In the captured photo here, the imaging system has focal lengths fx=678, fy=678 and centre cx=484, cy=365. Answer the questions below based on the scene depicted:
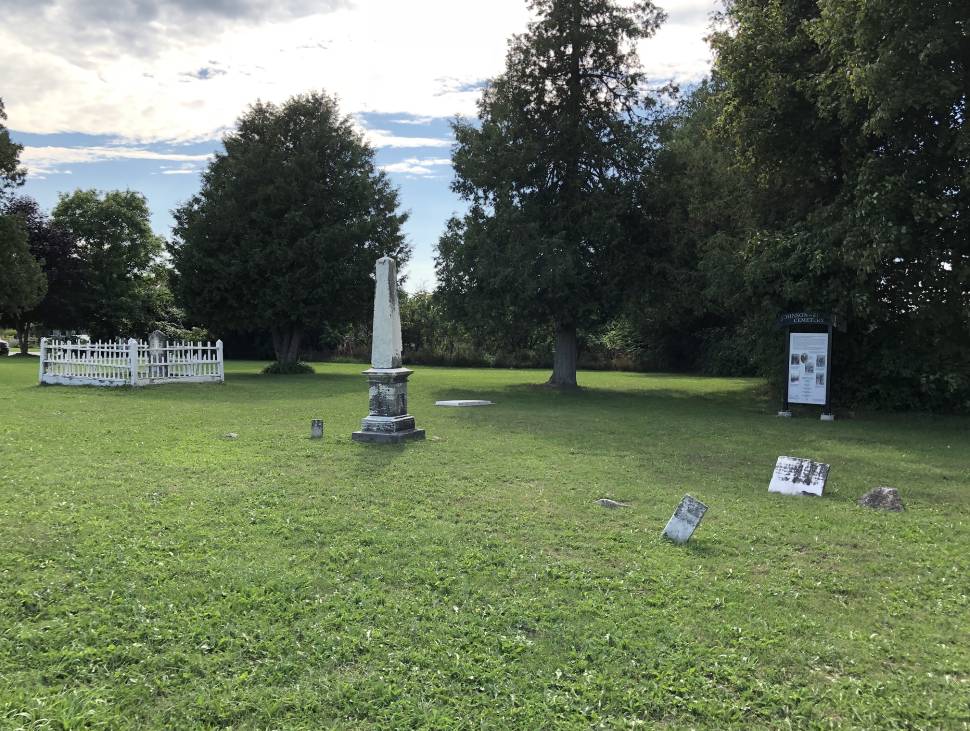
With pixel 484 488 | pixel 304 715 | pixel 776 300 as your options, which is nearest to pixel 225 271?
pixel 776 300

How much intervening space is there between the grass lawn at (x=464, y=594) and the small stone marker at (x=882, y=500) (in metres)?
0.24

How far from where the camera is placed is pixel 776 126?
46.3ft

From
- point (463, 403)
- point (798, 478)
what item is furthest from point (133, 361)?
point (798, 478)

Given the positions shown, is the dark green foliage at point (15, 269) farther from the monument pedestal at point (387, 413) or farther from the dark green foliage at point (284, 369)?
the monument pedestal at point (387, 413)

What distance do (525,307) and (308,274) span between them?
10.8m

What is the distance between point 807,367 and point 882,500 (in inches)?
334

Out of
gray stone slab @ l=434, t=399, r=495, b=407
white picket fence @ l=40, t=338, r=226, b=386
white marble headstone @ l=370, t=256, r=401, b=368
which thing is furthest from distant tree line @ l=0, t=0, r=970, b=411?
white marble headstone @ l=370, t=256, r=401, b=368

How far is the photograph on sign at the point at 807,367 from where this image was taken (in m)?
14.3

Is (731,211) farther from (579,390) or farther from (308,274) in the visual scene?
(308,274)

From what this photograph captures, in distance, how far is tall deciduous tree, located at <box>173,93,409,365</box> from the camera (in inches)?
1016

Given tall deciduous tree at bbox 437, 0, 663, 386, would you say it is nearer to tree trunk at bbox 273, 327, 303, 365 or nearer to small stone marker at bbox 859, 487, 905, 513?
tree trunk at bbox 273, 327, 303, 365

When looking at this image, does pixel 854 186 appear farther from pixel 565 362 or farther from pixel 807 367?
pixel 565 362

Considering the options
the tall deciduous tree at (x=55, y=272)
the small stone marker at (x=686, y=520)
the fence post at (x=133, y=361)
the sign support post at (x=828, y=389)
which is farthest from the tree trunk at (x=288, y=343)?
the small stone marker at (x=686, y=520)

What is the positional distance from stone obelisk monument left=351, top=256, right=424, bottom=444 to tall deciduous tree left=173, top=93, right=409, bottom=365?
620 inches
